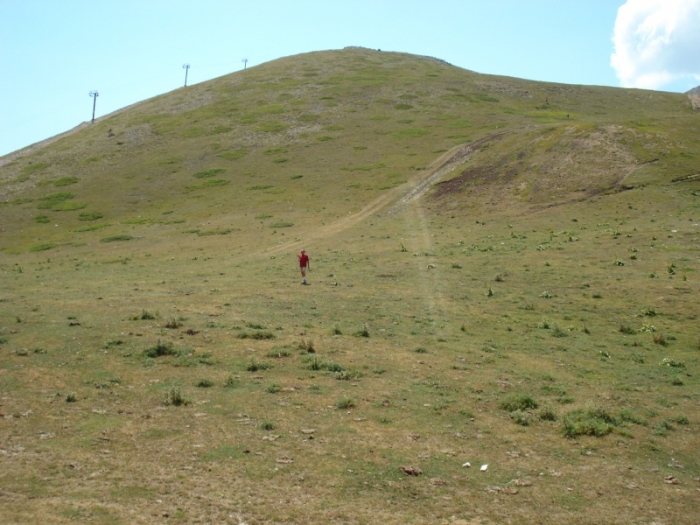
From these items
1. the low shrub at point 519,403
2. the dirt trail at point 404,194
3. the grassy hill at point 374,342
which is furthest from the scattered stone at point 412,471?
the dirt trail at point 404,194

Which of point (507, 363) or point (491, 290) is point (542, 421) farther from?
point (491, 290)

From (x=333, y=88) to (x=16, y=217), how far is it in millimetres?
62763

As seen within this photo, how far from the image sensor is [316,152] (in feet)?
272

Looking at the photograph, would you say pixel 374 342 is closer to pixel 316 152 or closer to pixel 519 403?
pixel 519 403

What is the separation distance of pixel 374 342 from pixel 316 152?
6307 cm

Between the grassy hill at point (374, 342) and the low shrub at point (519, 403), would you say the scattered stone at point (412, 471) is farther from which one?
the low shrub at point (519, 403)

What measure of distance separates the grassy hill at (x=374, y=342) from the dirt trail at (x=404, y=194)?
36 cm

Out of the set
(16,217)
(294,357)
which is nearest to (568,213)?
(294,357)

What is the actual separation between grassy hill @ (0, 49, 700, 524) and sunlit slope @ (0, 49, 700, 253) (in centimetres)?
59

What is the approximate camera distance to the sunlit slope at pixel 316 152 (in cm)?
5738

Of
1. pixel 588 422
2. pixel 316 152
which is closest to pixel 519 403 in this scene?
pixel 588 422

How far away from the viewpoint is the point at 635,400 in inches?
669

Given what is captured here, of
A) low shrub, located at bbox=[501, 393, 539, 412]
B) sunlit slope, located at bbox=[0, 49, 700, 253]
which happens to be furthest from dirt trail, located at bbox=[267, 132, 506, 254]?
low shrub, located at bbox=[501, 393, 539, 412]

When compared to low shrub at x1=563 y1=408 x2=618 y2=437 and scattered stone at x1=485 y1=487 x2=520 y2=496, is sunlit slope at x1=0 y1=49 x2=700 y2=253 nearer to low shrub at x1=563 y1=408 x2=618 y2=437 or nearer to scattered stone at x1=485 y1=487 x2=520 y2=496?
low shrub at x1=563 y1=408 x2=618 y2=437
